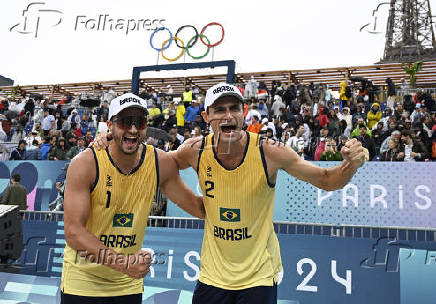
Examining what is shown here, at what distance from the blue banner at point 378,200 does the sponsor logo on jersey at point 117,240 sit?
20.3ft

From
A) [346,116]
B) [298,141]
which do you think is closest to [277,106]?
[346,116]

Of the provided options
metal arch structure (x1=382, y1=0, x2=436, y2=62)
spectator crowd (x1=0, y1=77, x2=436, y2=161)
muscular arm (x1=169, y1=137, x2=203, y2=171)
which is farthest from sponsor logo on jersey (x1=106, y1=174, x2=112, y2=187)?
metal arch structure (x1=382, y1=0, x2=436, y2=62)

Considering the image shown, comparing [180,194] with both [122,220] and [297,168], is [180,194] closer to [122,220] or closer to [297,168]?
[122,220]

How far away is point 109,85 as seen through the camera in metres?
25.4

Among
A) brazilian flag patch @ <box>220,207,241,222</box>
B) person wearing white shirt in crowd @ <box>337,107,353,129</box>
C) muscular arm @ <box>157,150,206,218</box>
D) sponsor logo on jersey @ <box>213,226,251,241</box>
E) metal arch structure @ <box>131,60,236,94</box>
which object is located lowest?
sponsor logo on jersey @ <box>213,226,251,241</box>

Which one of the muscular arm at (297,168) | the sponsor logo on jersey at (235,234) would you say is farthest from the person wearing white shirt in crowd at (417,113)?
the sponsor logo on jersey at (235,234)

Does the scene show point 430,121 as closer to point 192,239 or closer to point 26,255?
point 192,239

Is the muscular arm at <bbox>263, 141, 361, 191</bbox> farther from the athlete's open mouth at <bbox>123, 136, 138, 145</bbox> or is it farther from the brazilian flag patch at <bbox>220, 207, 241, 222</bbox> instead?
the athlete's open mouth at <bbox>123, 136, 138, 145</bbox>

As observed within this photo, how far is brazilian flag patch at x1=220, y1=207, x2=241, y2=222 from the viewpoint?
11.2 feet

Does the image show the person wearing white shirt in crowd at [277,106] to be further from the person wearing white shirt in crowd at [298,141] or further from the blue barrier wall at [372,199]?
the blue barrier wall at [372,199]

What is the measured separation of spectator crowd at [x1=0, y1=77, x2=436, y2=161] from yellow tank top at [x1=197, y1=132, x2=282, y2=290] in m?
6.22

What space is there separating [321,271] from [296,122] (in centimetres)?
737

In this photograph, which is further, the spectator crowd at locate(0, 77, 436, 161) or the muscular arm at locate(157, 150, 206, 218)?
the spectator crowd at locate(0, 77, 436, 161)

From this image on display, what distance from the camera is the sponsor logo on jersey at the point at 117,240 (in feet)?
10.6
